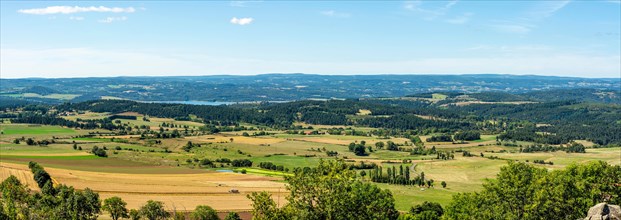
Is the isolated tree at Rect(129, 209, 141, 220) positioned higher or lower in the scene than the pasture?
higher

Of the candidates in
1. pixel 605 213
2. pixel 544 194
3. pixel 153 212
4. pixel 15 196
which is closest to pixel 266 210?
pixel 544 194

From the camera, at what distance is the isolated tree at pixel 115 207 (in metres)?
80.8

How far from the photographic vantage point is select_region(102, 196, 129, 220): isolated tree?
80812 millimetres

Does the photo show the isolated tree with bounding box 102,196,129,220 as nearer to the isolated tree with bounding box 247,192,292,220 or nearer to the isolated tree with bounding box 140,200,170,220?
the isolated tree with bounding box 140,200,170,220

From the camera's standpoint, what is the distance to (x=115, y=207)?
267 ft

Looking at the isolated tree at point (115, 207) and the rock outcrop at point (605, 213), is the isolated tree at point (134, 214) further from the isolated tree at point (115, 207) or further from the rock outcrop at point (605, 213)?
the rock outcrop at point (605, 213)

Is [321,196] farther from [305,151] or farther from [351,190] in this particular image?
[305,151]

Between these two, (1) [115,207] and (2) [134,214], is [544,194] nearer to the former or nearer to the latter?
(2) [134,214]

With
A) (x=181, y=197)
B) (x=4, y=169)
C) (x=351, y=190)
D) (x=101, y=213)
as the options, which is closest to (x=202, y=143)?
(x=4, y=169)

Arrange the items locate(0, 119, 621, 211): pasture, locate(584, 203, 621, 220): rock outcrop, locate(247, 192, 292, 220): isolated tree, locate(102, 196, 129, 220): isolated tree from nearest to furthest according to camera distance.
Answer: locate(584, 203, 621, 220): rock outcrop → locate(247, 192, 292, 220): isolated tree → locate(102, 196, 129, 220): isolated tree → locate(0, 119, 621, 211): pasture

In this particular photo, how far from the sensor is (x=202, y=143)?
193625 millimetres

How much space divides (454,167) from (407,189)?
4280 centimetres

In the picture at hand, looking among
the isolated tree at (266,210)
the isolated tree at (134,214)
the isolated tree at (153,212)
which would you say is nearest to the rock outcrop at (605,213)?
the isolated tree at (266,210)

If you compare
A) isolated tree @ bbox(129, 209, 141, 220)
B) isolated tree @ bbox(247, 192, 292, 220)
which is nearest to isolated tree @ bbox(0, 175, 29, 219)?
isolated tree @ bbox(129, 209, 141, 220)
